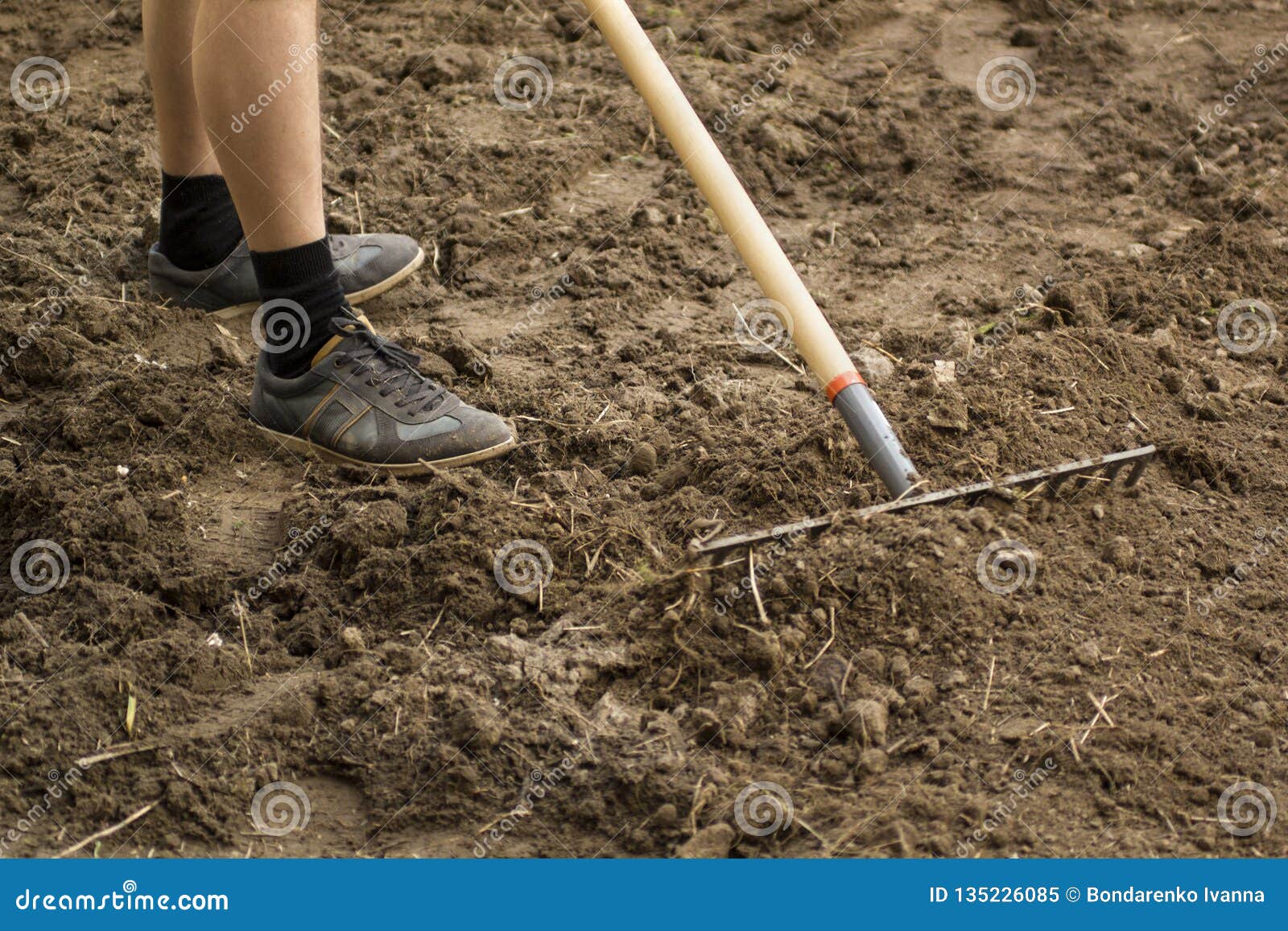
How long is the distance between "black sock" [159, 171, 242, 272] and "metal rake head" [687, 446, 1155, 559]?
191 cm

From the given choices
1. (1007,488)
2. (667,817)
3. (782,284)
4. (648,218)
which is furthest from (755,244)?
(648,218)

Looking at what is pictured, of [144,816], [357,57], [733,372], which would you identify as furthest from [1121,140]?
[144,816]

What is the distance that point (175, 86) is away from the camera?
3328 millimetres

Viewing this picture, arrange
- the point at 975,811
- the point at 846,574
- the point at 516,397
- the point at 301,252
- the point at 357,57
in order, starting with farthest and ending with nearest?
the point at 357,57
the point at 516,397
the point at 301,252
the point at 846,574
the point at 975,811

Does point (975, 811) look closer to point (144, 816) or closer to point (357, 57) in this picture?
point (144, 816)

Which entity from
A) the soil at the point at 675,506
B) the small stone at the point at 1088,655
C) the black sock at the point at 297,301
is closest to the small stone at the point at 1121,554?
the soil at the point at 675,506

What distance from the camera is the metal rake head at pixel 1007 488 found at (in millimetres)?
2451

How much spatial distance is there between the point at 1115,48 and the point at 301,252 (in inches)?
143

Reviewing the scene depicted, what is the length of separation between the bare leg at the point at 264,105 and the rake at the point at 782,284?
666mm

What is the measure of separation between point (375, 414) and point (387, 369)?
13cm

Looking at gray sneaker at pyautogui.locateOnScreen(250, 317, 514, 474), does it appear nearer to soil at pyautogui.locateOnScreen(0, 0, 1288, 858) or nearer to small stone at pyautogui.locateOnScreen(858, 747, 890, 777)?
soil at pyautogui.locateOnScreen(0, 0, 1288, 858)

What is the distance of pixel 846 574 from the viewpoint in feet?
8.14

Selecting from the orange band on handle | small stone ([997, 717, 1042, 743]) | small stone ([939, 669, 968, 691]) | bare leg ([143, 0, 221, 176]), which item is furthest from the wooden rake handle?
bare leg ([143, 0, 221, 176])

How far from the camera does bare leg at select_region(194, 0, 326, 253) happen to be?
8.18ft
